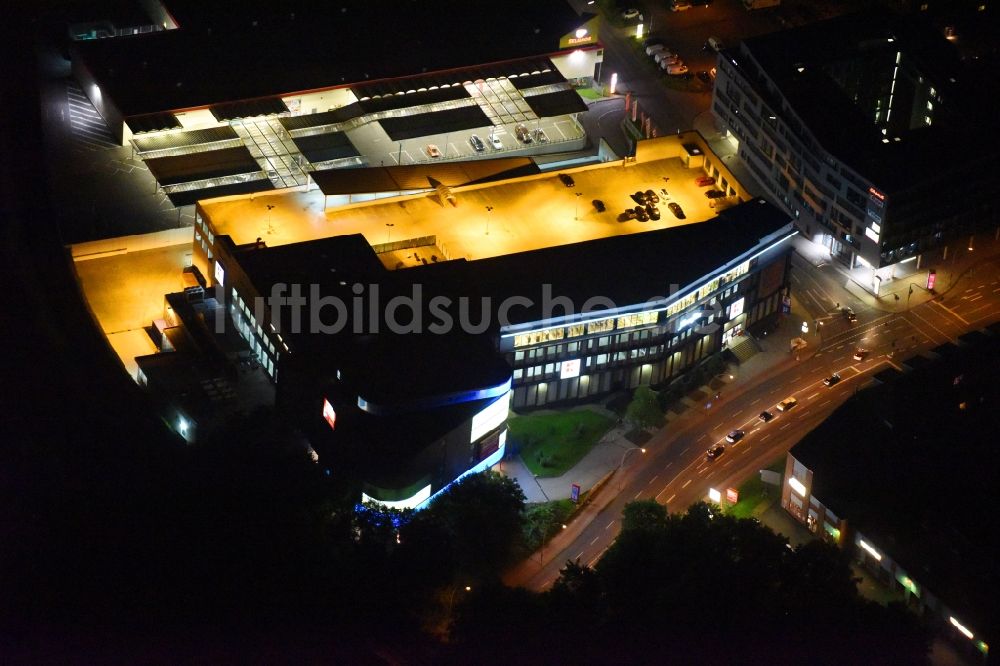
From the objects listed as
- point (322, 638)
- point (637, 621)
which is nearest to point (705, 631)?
point (637, 621)

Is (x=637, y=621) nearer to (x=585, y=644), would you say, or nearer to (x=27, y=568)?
(x=585, y=644)

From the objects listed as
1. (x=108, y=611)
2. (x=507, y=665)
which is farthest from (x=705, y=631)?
(x=108, y=611)

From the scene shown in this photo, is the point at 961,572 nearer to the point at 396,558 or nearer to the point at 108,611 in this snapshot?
the point at 396,558

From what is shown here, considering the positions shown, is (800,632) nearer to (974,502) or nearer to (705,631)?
(705,631)

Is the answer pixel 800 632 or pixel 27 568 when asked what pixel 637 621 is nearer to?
pixel 800 632

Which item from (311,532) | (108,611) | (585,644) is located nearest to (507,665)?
(585,644)

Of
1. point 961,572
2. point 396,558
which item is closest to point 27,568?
point 396,558
